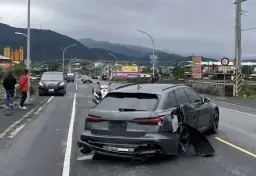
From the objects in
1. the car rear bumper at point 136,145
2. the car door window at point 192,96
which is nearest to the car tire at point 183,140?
the car rear bumper at point 136,145

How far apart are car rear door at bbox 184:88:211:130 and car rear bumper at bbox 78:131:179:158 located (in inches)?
96.3

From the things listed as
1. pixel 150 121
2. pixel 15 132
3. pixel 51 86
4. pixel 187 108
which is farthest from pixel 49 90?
pixel 150 121

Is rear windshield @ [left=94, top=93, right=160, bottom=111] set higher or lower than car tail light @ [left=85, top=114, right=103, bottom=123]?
higher

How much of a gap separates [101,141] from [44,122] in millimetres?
7495

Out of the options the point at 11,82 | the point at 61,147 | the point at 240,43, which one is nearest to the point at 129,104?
the point at 61,147

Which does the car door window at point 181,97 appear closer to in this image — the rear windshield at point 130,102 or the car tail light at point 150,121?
the rear windshield at point 130,102

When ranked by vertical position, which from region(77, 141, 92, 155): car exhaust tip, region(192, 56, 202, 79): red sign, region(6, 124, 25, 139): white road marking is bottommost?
region(6, 124, 25, 139): white road marking

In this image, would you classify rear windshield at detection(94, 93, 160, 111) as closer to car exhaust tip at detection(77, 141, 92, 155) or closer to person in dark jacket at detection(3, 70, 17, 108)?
car exhaust tip at detection(77, 141, 92, 155)

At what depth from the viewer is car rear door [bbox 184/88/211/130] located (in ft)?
36.3

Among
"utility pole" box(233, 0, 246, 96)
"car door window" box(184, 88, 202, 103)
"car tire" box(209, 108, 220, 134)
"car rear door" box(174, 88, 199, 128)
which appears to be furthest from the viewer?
"utility pole" box(233, 0, 246, 96)

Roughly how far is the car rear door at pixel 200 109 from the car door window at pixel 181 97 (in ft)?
1.03

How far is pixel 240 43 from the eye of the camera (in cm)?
3872

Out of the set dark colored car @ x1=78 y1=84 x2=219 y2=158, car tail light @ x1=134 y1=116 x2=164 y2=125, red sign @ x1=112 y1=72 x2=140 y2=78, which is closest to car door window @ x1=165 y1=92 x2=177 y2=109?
dark colored car @ x1=78 y1=84 x2=219 y2=158

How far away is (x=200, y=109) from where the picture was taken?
11.3 meters
